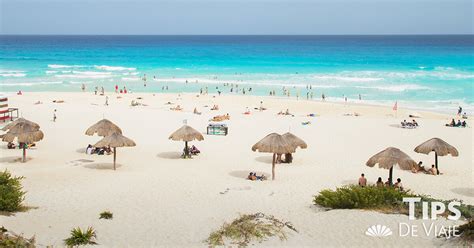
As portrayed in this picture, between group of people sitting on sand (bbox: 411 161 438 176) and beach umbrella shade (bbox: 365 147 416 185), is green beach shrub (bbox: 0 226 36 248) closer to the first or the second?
beach umbrella shade (bbox: 365 147 416 185)

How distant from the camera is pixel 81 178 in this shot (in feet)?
52.0

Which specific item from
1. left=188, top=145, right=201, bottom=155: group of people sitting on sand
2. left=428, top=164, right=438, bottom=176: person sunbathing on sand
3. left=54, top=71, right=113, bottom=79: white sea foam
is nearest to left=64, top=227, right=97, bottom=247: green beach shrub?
left=188, top=145, right=201, bottom=155: group of people sitting on sand

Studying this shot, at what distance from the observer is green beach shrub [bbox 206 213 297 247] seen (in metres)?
9.50

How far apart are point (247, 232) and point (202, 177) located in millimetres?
6750

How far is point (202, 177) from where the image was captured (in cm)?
1631

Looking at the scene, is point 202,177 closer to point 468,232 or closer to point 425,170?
point 425,170

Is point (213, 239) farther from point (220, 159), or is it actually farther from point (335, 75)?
point (335, 75)

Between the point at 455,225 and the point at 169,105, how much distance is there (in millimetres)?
28181

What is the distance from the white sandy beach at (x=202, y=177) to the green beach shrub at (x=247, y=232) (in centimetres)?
23

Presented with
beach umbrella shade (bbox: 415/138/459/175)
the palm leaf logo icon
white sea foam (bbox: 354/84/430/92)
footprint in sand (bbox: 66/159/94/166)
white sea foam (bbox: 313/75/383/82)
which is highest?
white sea foam (bbox: 313/75/383/82)

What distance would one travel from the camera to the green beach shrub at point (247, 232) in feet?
31.2

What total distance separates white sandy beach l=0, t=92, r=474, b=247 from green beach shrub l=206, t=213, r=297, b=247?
0.75ft

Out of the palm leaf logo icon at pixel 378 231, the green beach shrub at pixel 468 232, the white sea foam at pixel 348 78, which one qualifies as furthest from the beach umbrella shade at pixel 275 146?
the white sea foam at pixel 348 78

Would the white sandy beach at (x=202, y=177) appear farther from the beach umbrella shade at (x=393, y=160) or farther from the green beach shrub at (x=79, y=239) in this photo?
the beach umbrella shade at (x=393, y=160)
